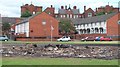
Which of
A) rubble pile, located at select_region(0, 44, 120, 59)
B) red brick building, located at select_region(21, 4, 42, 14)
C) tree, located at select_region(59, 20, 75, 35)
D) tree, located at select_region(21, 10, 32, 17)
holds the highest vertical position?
red brick building, located at select_region(21, 4, 42, 14)

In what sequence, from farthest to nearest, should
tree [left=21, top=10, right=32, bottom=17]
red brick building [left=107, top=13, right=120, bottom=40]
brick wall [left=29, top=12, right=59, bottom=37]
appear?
tree [left=21, top=10, right=32, bottom=17]
red brick building [left=107, top=13, right=120, bottom=40]
brick wall [left=29, top=12, right=59, bottom=37]

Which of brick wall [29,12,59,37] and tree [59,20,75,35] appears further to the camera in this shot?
tree [59,20,75,35]

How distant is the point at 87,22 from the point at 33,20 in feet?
99.0

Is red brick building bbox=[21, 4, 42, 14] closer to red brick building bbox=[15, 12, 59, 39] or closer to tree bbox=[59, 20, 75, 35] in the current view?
tree bbox=[59, 20, 75, 35]

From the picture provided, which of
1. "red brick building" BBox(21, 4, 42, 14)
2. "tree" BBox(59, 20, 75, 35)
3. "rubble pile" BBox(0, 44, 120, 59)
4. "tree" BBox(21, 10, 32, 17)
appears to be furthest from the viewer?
"red brick building" BBox(21, 4, 42, 14)

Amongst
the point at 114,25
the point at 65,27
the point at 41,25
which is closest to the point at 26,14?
the point at 65,27

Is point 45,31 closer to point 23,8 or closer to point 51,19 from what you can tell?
point 51,19

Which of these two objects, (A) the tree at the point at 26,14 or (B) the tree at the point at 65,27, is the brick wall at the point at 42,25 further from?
(A) the tree at the point at 26,14

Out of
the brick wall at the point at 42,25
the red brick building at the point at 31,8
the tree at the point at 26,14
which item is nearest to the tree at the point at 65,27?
the brick wall at the point at 42,25

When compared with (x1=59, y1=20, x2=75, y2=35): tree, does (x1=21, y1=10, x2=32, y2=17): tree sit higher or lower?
higher

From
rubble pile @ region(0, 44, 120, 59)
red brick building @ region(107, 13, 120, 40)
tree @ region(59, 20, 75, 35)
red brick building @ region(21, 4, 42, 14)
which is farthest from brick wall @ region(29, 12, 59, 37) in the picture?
rubble pile @ region(0, 44, 120, 59)

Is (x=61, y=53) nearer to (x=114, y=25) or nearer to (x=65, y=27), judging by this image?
(x=114, y=25)

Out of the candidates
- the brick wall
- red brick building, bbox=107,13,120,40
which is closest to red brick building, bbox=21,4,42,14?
the brick wall

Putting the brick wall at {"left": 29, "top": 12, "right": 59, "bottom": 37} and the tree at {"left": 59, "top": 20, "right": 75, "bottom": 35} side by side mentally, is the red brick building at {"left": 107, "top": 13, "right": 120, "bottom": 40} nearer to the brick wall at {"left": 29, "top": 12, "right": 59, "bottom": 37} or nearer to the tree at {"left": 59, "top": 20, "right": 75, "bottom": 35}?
the tree at {"left": 59, "top": 20, "right": 75, "bottom": 35}
